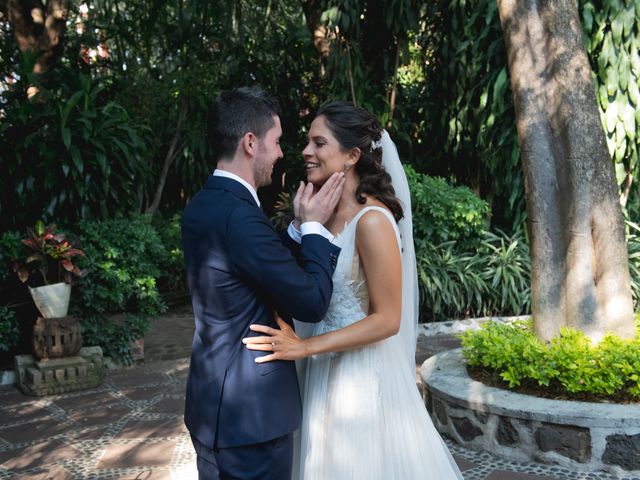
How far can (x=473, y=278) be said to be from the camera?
7.60 metres

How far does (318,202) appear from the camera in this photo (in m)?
2.11

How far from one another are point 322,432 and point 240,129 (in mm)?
1093

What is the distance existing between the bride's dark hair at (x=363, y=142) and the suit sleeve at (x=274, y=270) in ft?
2.00

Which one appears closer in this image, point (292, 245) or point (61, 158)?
point (292, 245)

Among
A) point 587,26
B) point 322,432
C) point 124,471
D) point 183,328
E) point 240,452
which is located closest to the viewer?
point 240,452

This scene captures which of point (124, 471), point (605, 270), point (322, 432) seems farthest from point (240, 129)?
point (605, 270)

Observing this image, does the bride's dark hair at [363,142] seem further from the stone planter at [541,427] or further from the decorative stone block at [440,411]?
the decorative stone block at [440,411]

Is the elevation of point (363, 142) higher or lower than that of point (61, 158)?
lower

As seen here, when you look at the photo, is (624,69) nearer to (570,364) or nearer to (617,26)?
(617,26)

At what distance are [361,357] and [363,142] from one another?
751mm

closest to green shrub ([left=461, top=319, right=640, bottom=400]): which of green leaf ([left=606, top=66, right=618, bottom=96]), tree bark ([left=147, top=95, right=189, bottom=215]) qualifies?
green leaf ([left=606, top=66, right=618, bottom=96])

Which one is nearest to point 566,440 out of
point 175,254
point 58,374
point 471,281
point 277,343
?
point 277,343

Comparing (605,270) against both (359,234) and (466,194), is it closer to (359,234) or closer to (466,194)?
(359,234)

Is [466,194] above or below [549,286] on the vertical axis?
above
